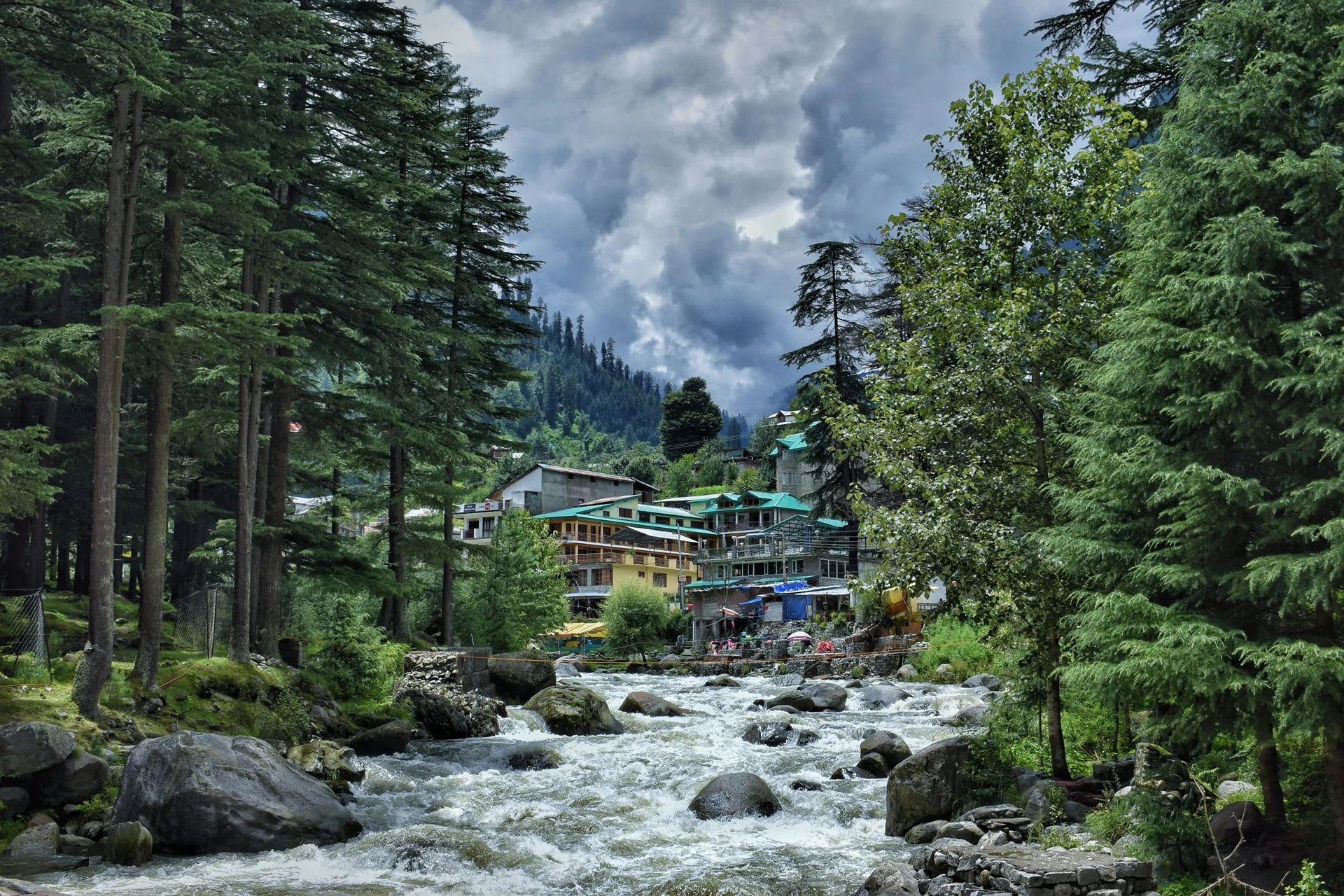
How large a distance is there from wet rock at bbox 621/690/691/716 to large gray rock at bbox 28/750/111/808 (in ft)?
57.4

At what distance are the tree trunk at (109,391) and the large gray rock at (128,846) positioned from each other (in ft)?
12.6

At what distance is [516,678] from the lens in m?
30.4

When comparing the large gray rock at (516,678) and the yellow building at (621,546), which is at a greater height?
the yellow building at (621,546)

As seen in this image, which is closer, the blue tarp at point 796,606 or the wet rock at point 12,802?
the wet rock at point 12,802

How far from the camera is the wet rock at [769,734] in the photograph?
22969 mm

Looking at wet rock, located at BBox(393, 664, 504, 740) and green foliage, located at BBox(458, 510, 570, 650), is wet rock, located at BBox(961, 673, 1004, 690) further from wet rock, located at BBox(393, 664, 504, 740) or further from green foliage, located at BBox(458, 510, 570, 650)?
green foliage, located at BBox(458, 510, 570, 650)

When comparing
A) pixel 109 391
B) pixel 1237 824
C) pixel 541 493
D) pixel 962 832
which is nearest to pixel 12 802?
pixel 109 391

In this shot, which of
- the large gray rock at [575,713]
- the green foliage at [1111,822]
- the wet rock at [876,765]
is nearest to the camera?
the green foliage at [1111,822]

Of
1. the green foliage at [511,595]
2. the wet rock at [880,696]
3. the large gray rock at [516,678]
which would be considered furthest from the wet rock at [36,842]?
the green foliage at [511,595]

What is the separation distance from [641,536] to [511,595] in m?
39.8

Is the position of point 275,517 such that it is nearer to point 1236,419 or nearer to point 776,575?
point 1236,419

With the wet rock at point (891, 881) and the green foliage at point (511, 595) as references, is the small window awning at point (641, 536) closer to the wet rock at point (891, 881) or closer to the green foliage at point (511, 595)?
the green foliage at point (511, 595)

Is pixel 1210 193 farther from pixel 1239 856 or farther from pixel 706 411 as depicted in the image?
pixel 706 411

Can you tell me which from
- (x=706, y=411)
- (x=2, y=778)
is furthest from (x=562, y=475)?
(x=2, y=778)
